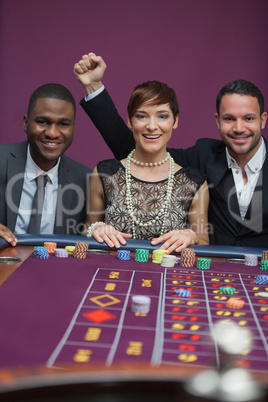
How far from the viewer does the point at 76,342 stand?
3.20 ft

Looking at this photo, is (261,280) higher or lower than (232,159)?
lower

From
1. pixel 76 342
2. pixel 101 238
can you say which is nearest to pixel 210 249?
pixel 101 238

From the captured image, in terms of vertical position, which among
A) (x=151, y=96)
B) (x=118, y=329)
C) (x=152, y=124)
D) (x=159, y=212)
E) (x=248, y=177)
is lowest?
(x=118, y=329)

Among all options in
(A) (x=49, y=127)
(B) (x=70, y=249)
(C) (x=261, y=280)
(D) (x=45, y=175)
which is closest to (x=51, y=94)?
(A) (x=49, y=127)

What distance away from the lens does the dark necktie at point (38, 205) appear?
9.46 ft

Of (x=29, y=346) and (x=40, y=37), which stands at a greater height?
(x=40, y=37)

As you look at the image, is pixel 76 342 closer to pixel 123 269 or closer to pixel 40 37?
pixel 123 269

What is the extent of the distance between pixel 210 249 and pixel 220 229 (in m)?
0.87

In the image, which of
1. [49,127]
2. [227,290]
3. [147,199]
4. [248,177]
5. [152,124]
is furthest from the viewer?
[248,177]

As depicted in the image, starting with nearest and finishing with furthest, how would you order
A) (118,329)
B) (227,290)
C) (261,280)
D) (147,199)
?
(118,329), (227,290), (261,280), (147,199)

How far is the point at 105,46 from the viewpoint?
4.43 meters

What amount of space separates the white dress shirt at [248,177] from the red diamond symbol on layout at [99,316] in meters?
1.96

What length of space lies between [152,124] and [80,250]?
3.12ft

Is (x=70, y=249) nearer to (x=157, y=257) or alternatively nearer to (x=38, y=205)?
(x=157, y=257)
